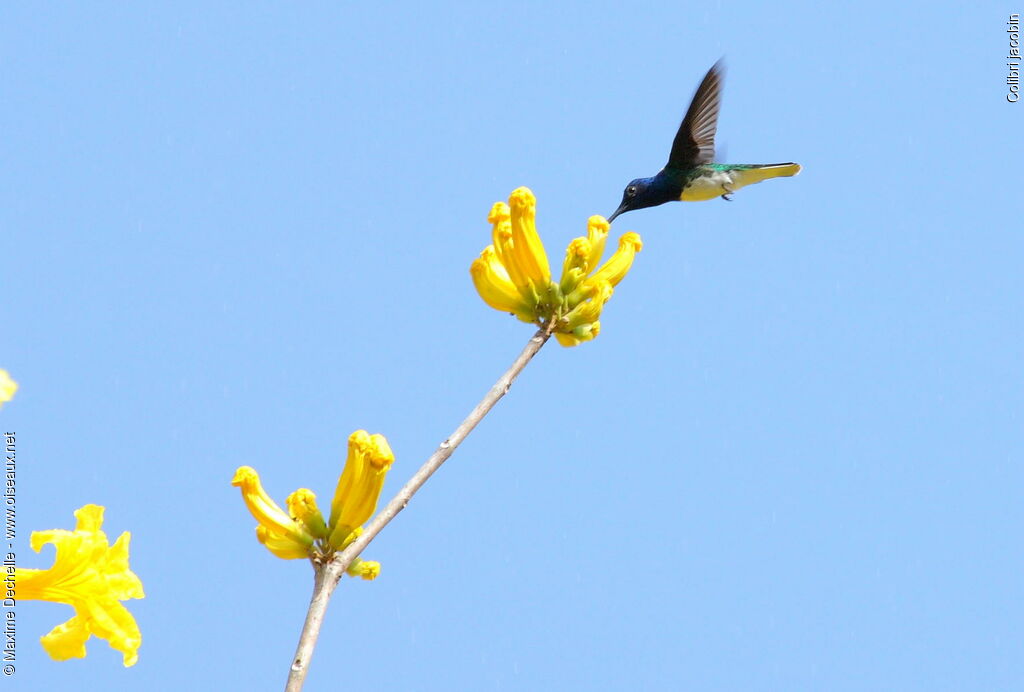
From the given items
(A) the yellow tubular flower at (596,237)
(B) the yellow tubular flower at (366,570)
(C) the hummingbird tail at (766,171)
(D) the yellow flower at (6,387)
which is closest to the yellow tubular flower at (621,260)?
(A) the yellow tubular flower at (596,237)

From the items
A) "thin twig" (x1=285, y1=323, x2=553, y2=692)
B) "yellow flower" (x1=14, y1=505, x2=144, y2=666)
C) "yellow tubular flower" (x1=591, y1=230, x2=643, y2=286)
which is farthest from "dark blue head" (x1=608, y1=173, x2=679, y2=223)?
"yellow flower" (x1=14, y1=505, x2=144, y2=666)

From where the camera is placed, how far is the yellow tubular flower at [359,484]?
401cm

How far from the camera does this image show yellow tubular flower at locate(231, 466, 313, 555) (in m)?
4.00

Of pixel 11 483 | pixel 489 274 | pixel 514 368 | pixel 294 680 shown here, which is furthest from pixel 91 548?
pixel 489 274

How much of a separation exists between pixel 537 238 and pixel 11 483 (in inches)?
93.2

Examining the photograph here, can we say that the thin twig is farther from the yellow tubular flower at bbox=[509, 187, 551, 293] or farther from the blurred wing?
the blurred wing

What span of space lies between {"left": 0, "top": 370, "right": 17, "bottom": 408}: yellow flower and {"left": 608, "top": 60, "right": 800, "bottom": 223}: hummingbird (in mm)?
6568

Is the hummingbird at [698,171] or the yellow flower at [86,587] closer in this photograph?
the yellow flower at [86,587]

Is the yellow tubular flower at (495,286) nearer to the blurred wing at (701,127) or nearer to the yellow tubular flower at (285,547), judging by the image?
the yellow tubular flower at (285,547)

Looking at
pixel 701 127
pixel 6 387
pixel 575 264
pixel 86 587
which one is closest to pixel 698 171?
pixel 701 127

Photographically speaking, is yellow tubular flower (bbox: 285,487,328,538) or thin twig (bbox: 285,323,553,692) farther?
yellow tubular flower (bbox: 285,487,328,538)

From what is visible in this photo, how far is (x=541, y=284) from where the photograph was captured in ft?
16.1

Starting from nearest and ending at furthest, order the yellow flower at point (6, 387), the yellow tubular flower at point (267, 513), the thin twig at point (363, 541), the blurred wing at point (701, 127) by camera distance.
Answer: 1. the yellow flower at point (6, 387)
2. the thin twig at point (363, 541)
3. the yellow tubular flower at point (267, 513)
4. the blurred wing at point (701, 127)

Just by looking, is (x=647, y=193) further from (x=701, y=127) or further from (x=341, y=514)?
(x=341, y=514)
